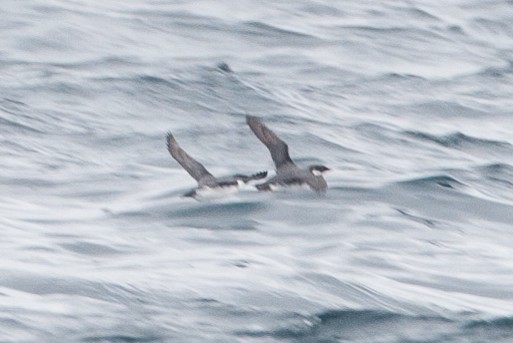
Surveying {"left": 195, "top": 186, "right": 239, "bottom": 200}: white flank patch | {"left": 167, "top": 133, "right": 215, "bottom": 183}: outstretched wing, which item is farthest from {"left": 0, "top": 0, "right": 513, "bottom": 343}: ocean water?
{"left": 167, "top": 133, "right": 215, "bottom": 183}: outstretched wing

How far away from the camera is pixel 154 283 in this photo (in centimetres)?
936

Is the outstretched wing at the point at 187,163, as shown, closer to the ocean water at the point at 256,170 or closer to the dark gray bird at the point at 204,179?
the dark gray bird at the point at 204,179

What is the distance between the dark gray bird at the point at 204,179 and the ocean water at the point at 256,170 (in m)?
0.17

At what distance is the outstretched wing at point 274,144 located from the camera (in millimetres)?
12013

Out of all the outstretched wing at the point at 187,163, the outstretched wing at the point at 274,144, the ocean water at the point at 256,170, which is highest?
the outstretched wing at the point at 274,144

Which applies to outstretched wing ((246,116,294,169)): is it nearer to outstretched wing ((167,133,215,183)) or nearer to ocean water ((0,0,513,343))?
ocean water ((0,0,513,343))

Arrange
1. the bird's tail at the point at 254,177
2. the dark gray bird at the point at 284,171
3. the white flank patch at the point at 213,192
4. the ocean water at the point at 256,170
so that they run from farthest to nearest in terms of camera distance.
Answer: the bird's tail at the point at 254,177
the dark gray bird at the point at 284,171
the white flank patch at the point at 213,192
the ocean water at the point at 256,170

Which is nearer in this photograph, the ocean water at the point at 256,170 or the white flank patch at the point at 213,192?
the ocean water at the point at 256,170

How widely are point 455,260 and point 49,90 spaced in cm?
571

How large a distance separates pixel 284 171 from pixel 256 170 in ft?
3.91

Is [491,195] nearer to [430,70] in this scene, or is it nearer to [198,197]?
[198,197]

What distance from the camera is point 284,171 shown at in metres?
12.0

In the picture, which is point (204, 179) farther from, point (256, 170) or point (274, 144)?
point (256, 170)

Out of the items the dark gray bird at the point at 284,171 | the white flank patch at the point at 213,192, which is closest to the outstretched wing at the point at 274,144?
the dark gray bird at the point at 284,171
